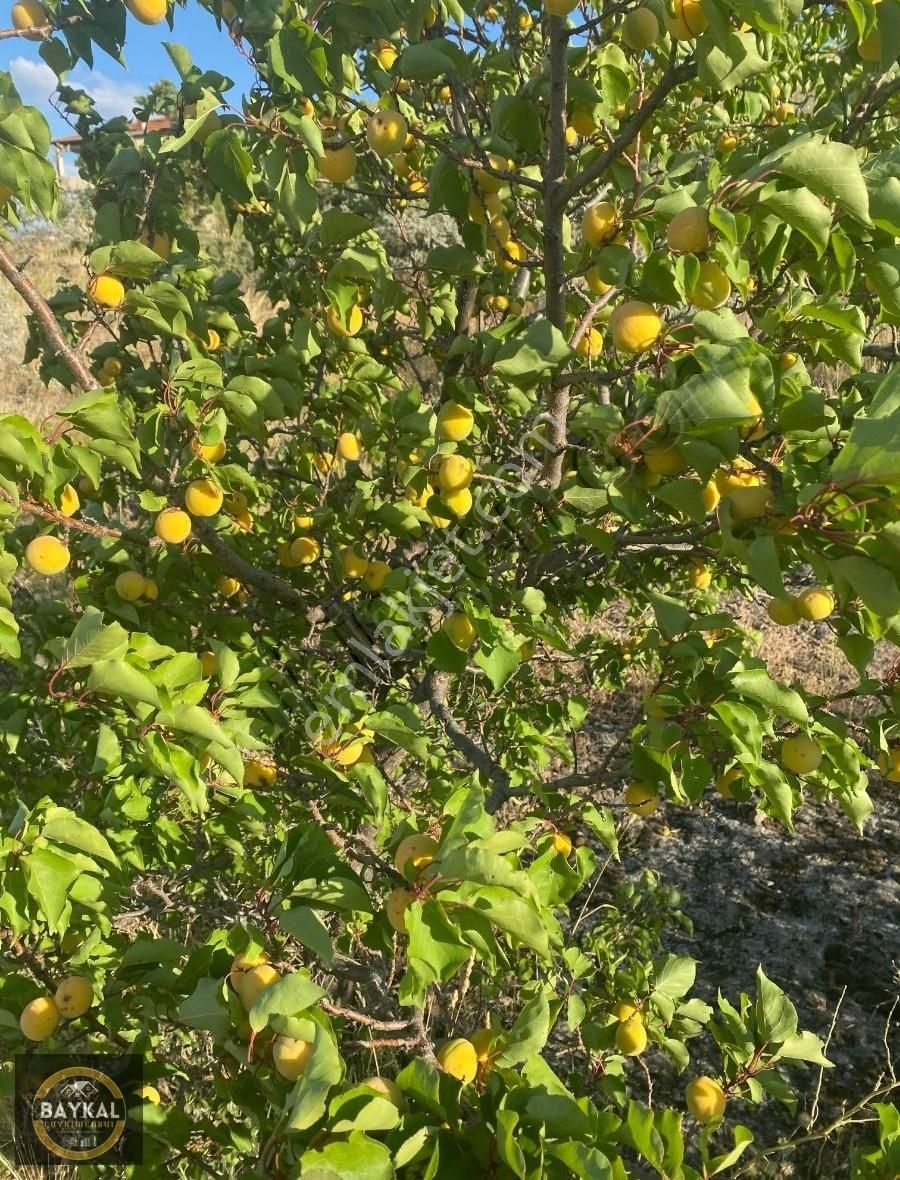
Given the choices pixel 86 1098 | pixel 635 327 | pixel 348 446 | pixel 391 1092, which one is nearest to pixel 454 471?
pixel 635 327

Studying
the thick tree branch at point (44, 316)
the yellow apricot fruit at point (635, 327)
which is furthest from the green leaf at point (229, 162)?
the yellow apricot fruit at point (635, 327)

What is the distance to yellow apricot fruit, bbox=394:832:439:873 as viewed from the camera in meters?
1.17

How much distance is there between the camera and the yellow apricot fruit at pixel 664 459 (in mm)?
1114

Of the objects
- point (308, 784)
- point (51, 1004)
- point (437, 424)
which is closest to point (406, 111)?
point (437, 424)

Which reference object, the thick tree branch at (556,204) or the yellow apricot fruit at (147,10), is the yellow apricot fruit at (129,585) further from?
the yellow apricot fruit at (147,10)

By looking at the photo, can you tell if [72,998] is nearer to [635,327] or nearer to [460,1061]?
[460,1061]

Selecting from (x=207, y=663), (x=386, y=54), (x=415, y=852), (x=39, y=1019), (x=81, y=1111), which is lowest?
(x=81, y=1111)

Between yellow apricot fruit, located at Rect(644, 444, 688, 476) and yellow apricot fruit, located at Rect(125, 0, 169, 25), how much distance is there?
1261mm

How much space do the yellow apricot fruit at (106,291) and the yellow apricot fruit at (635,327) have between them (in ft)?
3.43

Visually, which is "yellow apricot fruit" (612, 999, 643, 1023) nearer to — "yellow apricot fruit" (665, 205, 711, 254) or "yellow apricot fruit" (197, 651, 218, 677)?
"yellow apricot fruit" (197, 651, 218, 677)

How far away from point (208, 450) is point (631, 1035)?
1.53 meters

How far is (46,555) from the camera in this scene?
1610 millimetres

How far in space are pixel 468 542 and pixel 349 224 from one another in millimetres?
759

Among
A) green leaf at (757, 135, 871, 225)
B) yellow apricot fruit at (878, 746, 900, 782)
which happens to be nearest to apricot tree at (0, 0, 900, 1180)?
green leaf at (757, 135, 871, 225)
